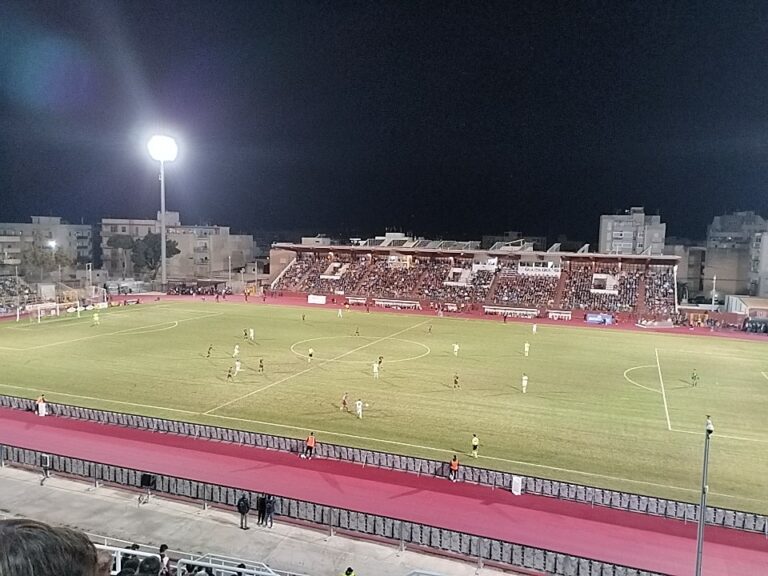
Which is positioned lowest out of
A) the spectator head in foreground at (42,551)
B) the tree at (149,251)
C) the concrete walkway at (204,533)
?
the concrete walkway at (204,533)

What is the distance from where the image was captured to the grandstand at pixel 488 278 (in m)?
65.0

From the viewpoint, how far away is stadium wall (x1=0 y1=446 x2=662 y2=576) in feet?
47.6

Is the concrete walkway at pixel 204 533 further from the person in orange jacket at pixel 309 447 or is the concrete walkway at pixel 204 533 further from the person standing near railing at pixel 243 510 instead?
the person in orange jacket at pixel 309 447

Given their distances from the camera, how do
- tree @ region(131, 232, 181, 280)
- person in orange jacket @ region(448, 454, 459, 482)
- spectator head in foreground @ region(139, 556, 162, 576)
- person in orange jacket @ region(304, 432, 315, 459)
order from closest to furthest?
spectator head in foreground @ region(139, 556, 162, 576) → person in orange jacket @ region(448, 454, 459, 482) → person in orange jacket @ region(304, 432, 315, 459) → tree @ region(131, 232, 181, 280)

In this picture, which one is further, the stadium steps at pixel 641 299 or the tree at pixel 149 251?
the tree at pixel 149 251

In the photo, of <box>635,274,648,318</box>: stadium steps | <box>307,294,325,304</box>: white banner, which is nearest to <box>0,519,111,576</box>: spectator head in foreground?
<box>635,274,648,318</box>: stadium steps

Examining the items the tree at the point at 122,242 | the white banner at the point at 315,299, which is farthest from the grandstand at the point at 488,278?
the tree at the point at 122,242

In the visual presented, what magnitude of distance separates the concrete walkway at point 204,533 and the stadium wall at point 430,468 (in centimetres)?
485

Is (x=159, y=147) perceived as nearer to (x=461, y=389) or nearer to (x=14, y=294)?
(x=14, y=294)

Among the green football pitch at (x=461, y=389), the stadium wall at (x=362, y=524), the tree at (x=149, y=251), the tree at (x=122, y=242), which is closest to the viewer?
the stadium wall at (x=362, y=524)

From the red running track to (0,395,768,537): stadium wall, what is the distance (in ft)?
0.84

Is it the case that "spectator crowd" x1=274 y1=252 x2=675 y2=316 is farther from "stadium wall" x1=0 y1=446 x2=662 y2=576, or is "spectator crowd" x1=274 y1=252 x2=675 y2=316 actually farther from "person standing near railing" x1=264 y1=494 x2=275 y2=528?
"person standing near railing" x1=264 y1=494 x2=275 y2=528

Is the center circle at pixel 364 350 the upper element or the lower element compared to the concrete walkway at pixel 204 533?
upper

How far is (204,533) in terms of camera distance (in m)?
16.5
